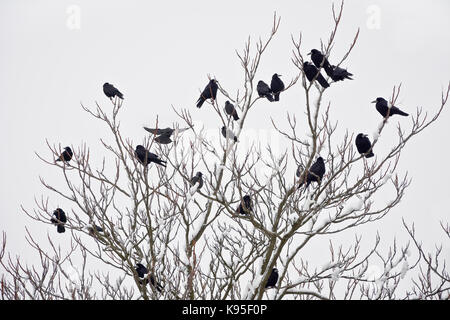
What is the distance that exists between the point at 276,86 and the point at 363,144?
4.24 ft

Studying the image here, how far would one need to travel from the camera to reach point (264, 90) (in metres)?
4.62

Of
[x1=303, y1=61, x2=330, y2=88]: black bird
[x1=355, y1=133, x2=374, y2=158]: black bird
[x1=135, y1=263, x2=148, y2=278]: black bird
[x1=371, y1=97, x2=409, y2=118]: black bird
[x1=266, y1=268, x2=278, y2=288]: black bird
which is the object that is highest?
[x1=303, y1=61, x2=330, y2=88]: black bird

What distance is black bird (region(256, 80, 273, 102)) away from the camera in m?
4.60

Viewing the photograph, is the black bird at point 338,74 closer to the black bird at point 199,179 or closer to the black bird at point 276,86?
the black bird at point 276,86

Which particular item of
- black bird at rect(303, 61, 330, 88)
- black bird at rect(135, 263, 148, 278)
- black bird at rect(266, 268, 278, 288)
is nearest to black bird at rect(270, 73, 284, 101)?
black bird at rect(303, 61, 330, 88)

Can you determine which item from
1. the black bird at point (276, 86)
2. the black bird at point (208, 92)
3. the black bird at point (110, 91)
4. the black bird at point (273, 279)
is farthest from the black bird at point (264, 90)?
the black bird at point (273, 279)

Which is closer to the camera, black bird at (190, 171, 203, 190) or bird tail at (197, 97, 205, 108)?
black bird at (190, 171, 203, 190)

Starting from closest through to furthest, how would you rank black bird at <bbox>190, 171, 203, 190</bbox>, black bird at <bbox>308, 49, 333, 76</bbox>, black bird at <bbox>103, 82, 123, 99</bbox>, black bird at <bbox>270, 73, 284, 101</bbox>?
black bird at <bbox>308, 49, 333, 76</bbox>
black bird at <bbox>190, 171, 203, 190</bbox>
black bird at <bbox>270, 73, 284, 101</bbox>
black bird at <bbox>103, 82, 123, 99</bbox>

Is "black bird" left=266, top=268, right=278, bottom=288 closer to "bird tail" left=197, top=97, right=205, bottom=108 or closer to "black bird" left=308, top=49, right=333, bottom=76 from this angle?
"bird tail" left=197, top=97, right=205, bottom=108

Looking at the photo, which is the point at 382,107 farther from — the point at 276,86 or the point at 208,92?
the point at 208,92

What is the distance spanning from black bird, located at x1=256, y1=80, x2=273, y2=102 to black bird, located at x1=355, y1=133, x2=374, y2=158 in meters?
1.12

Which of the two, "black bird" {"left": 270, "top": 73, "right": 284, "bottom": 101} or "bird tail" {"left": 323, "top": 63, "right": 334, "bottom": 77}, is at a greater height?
"black bird" {"left": 270, "top": 73, "right": 284, "bottom": 101}

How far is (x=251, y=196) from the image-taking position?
4.22 m
